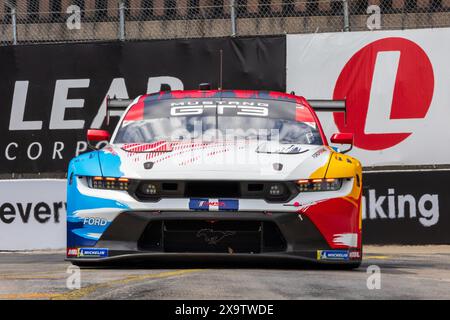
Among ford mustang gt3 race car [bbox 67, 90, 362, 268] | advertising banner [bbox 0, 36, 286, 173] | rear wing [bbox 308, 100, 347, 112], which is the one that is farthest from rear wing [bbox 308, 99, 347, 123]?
advertising banner [bbox 0, 36, 286, 173]

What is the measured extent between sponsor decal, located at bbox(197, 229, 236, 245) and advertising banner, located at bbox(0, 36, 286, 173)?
284 inches

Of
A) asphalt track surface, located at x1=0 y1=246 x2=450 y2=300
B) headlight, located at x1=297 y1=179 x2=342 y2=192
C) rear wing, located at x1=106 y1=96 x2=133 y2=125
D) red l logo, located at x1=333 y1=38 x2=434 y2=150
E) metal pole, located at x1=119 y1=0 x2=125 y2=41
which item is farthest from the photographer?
metal pole, located at x1=119 y1=0 x2=125 y2=41

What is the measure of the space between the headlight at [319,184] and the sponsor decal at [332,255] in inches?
17.8

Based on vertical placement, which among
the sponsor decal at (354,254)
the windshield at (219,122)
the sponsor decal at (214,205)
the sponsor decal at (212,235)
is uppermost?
the windshield at (219,122)

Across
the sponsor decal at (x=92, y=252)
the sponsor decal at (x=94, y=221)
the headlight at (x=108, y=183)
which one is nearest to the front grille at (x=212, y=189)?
the headlight at (x=108, y=183)

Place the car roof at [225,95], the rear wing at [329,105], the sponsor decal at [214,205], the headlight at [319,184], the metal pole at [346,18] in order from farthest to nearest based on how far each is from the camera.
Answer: the metal pole at [346,18], the rear wing at [329,105], the car roof at [225,95], the headlight at [319,184], the sponsor decal at [214,205]

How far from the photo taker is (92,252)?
779cm

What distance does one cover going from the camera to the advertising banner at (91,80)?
14.7 m

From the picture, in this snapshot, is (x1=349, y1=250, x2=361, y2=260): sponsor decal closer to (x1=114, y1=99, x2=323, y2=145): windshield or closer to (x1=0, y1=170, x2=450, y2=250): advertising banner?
(x1=114, y1=99, x2=323, y2=145): windshield

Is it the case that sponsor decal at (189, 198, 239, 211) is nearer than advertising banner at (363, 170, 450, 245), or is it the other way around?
sponsor decal at (189, 198, 239, 211)

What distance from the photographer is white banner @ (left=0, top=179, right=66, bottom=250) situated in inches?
557

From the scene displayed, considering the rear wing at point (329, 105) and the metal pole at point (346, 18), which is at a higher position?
the metal pole at point (346, 18)

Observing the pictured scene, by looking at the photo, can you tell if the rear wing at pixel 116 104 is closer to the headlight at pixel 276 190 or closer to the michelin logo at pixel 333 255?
the headlight at pixel 276 190
